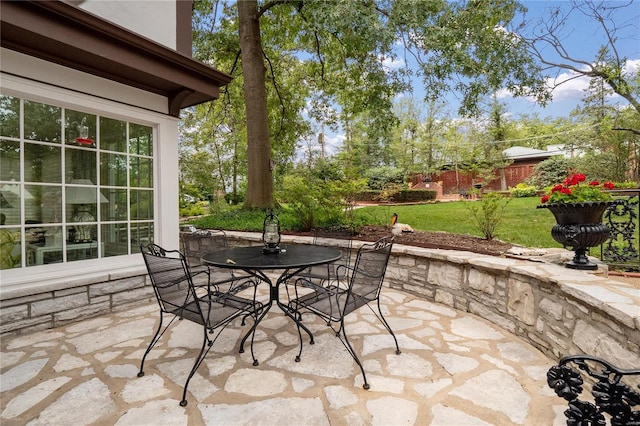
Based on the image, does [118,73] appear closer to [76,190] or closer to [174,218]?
[76,190]

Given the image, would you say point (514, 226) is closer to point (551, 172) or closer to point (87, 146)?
point (87, 146)

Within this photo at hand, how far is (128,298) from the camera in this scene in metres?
3.47

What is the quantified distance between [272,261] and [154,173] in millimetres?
2160

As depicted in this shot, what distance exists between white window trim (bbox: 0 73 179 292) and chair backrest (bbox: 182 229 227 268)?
0.36m

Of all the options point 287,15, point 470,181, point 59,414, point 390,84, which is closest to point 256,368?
point 59,414

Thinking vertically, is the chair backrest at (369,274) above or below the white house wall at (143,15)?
below

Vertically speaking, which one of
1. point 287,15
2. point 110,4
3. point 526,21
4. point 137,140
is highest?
point 287,15

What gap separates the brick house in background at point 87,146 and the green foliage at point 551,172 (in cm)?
1492

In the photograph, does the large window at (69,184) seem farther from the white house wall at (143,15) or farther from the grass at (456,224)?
the grass at (456,224)

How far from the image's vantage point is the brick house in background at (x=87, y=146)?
2.70 m

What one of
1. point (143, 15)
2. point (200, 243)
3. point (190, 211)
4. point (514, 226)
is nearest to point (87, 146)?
point (143, 15)

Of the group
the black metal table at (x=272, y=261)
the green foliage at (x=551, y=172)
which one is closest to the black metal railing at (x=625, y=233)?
the black metal table at (x=272, y=261)

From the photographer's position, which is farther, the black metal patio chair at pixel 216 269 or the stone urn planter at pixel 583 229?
the black metal patio chair at pixel 216 269

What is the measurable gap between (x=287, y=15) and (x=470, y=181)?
562 inches
